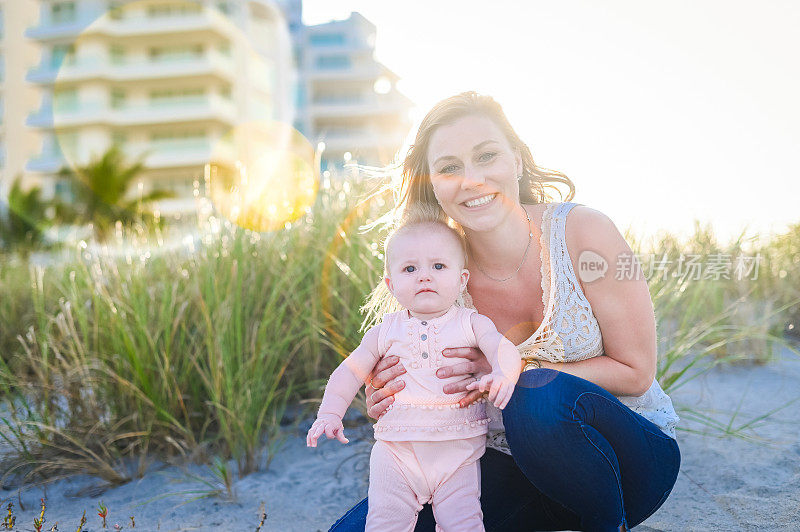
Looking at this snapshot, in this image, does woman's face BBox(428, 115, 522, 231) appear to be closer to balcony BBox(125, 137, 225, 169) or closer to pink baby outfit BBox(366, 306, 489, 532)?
pink baby outfit BBox(366, 306, 489, 532)

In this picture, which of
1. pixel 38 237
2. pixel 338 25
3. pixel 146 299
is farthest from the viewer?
pixel 338 25

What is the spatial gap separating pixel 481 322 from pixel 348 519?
82 cm

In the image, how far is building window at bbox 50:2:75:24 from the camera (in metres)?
38.2

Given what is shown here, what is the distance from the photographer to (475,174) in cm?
215

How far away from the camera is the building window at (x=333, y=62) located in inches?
2002

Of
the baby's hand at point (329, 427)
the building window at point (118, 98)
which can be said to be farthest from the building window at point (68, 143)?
the baby's hand at point (329, 427)

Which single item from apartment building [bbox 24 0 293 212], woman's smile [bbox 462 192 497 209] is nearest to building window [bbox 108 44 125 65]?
apartment building [bbox 24 0 293 212]

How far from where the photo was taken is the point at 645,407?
2.11m

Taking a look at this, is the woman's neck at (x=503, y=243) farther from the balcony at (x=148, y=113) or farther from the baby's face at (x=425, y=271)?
the balcony at (x=148, y=113)

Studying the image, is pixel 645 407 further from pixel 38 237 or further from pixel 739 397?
pixel 38 237

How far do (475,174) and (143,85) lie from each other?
1584 inches

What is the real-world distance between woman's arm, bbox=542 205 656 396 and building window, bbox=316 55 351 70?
2036 inches

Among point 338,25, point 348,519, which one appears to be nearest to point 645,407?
point 348,519

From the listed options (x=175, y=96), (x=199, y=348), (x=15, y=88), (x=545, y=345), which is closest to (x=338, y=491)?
(x=199, y=348)
